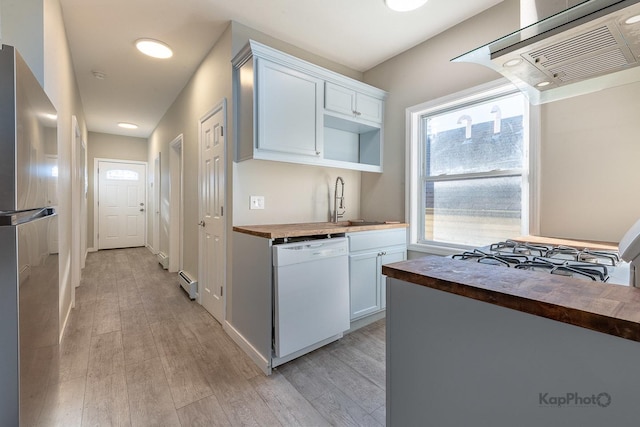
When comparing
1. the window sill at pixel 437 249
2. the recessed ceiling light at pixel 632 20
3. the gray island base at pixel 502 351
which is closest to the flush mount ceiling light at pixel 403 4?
the recessed ceiling light at pixel 632 20

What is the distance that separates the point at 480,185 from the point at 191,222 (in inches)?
129

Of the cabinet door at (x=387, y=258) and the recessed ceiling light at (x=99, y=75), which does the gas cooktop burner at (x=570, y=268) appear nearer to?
the cabinet door at (x=387, y=258)

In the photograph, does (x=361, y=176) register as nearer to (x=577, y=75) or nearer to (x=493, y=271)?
(x=577, y=75)

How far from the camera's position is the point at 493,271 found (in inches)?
34.4

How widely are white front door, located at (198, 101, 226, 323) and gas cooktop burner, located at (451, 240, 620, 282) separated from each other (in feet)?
6.86

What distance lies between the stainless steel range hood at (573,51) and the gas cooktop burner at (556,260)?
83 cm

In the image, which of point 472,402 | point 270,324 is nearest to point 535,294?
point 472,402

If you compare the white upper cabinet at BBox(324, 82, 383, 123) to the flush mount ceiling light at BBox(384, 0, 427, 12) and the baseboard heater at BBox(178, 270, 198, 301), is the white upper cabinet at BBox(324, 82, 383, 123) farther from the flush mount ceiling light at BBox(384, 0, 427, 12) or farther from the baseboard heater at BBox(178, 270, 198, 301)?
the baseboard heater at BBox(178, 270, 198, 301)

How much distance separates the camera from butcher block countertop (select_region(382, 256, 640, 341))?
562 millimetres

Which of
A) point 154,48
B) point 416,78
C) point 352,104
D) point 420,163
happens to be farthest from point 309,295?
point 154,48

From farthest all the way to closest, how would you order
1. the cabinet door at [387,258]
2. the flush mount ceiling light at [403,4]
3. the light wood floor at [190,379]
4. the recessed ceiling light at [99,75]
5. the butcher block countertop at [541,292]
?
the recessed ceiling light at [99,75]
the cabinet door at [387,258]
the flush mount ceiling light at [403,4]
the light wood floor at [190,379]
the butcher block countertop at [541,292]

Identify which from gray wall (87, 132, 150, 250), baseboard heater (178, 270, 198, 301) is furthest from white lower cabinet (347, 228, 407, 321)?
gray wall (87, 132, 150, 250)

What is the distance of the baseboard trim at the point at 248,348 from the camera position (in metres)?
1.91

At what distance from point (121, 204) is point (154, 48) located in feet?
16.4
